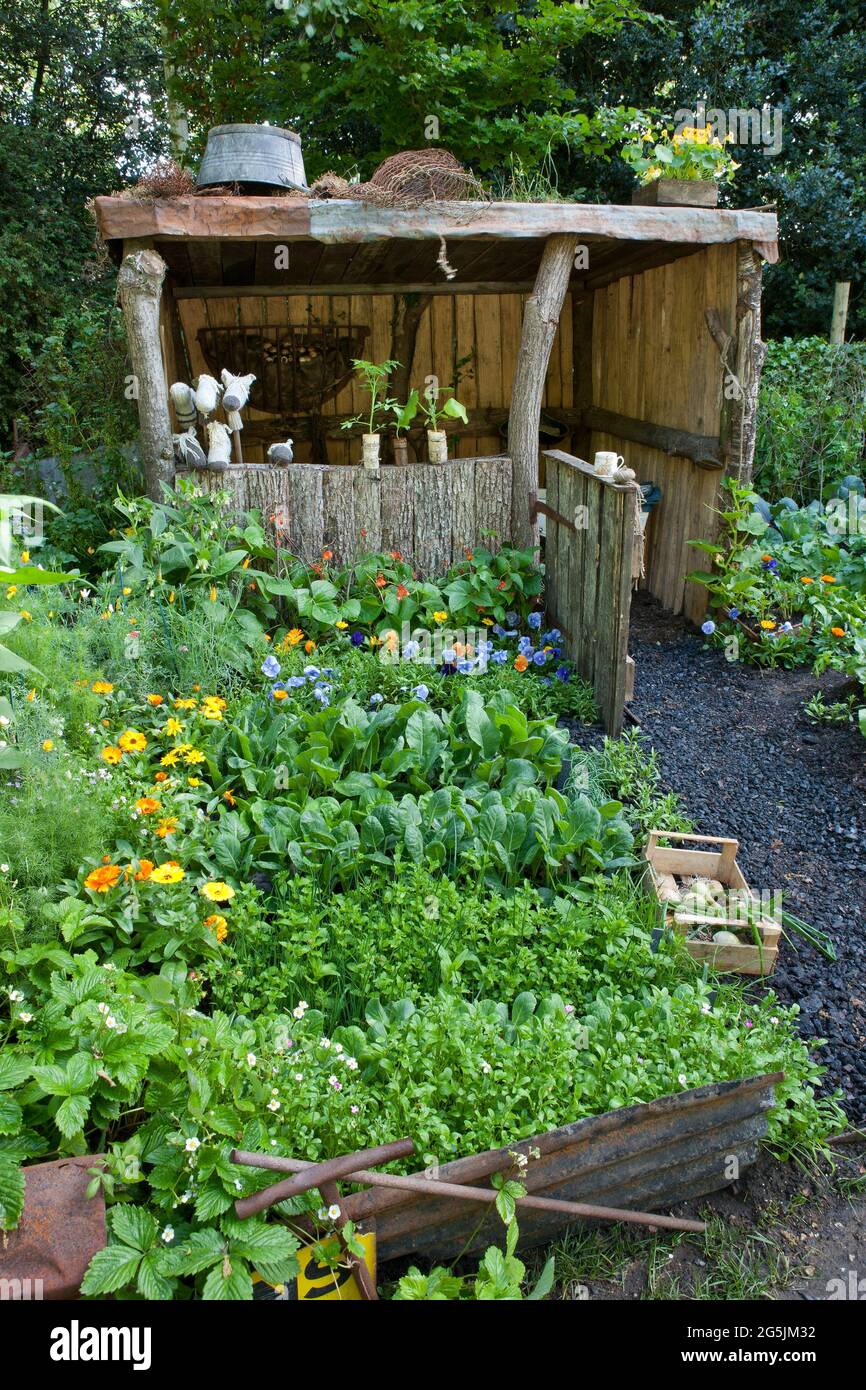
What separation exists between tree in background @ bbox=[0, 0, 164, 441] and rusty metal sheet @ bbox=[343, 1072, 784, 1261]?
36.8 feet

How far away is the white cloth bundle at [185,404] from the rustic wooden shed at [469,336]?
80 mm

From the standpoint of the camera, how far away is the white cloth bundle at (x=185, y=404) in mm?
5535

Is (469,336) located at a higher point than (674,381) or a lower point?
higher

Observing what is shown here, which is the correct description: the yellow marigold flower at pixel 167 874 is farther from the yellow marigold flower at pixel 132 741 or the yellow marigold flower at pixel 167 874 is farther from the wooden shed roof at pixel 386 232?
the wooden shed roof at pixel 386 232

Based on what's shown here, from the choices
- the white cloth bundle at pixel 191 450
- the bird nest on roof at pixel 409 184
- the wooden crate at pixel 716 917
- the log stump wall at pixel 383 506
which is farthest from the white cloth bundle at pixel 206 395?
the wooden crate at pixel 716 917

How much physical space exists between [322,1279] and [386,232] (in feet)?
16.1

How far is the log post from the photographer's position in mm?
5273

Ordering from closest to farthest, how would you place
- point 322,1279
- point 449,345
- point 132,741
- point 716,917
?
point 322,1279, point 132,741, point 716,917, point 449,345

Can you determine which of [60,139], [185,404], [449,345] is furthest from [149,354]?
[60,139]

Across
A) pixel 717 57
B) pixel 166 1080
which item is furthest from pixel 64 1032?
pixel 717 57

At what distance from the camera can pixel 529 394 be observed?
6141 millimetres

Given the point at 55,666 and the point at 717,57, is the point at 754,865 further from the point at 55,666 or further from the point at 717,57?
the point at 717,57

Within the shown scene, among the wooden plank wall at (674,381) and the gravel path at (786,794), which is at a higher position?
the wooden plank wall at (674,381)

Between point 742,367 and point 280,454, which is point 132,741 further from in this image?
point 742,367
